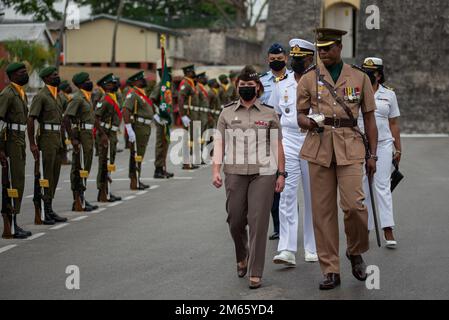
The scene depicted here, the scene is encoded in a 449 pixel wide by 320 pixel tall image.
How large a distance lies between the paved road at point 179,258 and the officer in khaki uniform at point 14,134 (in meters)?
0.47

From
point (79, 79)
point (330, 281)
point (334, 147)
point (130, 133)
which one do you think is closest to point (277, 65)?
point (334, 147)

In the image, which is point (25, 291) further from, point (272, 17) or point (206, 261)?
point (272, 17)

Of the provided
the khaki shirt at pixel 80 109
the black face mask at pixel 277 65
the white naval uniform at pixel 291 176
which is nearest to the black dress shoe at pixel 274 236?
the white naval uniform at pixel 291 176

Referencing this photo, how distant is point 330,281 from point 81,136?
731 cm

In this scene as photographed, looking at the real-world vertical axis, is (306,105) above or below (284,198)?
above

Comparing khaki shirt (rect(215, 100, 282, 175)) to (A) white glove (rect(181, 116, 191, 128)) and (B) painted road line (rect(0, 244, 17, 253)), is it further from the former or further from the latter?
(A) white glove (rect(181, 116, 191, 128))

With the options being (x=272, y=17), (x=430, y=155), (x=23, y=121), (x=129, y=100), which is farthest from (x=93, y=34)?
(x=23, y=121)

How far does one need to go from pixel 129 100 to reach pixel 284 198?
8.56m

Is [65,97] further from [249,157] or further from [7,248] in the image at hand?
[249,157]

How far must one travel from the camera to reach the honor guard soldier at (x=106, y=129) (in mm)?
16812

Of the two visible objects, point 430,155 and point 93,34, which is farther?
point 93,34

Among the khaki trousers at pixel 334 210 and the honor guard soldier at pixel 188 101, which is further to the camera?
the honor guard soldier at pixel 188 101

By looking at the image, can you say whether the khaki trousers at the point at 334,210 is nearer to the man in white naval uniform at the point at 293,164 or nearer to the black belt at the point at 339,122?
the black belt at the point at 339,122

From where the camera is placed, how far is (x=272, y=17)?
174 ft
